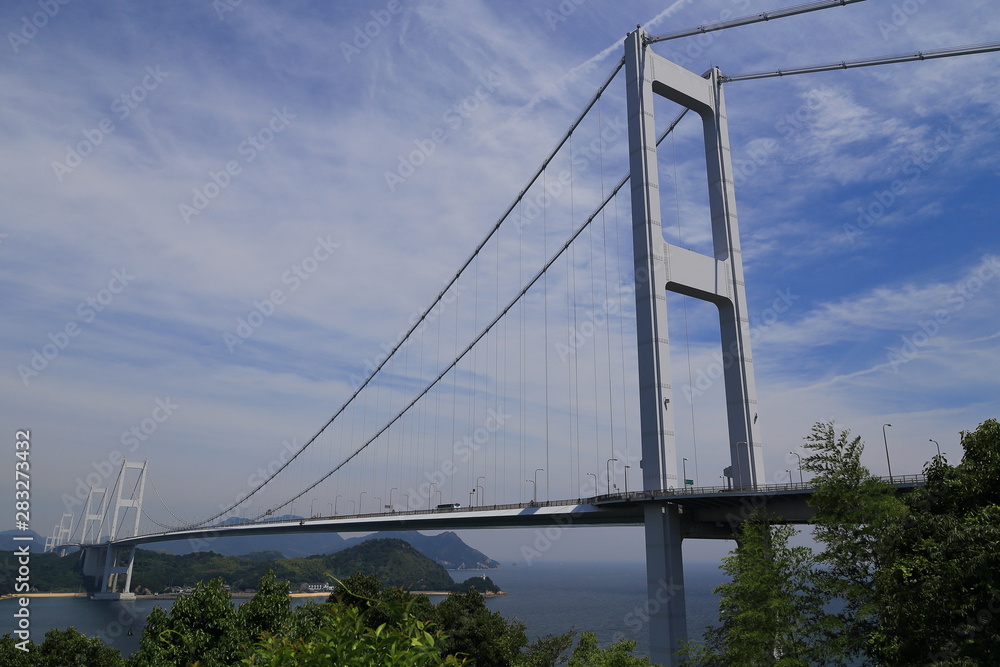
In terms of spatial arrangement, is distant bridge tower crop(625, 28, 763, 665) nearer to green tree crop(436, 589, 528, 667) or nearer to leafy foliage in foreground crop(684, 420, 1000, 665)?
leafy foliage in foreground crop(684, 420, 1000, 665)

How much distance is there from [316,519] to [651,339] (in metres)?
49.5

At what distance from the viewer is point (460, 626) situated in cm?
3747

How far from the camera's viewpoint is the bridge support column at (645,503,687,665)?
89.7ft

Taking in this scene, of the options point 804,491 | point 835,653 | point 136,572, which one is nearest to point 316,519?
point 804,491

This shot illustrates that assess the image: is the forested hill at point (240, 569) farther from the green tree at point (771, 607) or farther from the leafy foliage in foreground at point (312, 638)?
the green tree at point (771, 607)

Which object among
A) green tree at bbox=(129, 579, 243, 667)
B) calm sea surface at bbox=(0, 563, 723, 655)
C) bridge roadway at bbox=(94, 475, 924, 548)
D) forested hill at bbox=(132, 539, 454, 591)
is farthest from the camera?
forested hill at bbox=(132, 539, 454, 591)

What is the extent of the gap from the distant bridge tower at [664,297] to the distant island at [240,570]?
11077 cm

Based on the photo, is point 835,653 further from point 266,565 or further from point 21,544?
point 266,565

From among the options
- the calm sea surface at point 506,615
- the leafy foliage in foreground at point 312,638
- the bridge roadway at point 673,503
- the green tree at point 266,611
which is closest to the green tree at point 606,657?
the leafy foliage in foreground at point 312,638

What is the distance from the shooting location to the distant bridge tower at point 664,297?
93.9 feet

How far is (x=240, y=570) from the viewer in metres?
150

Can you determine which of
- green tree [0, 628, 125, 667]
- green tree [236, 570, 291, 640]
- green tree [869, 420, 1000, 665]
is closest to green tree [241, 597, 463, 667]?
green tree [869, 420, 1000, 665]

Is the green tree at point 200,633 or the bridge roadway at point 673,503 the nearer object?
the green tree at point 200,633

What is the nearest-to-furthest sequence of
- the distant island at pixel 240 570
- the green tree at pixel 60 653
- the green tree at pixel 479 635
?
the green tree at pixel 60 653
the green tree at pixel 479 635
the distant island at pixel 240 570
